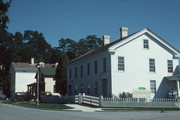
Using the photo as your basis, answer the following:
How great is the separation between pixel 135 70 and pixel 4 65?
A: 59831 mm

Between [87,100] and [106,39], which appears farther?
[106,39]

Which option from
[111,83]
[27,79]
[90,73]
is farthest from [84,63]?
[27,79]

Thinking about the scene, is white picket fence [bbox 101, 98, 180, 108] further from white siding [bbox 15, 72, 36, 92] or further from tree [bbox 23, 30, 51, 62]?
tree [bbox 23, 30, 51, 62]

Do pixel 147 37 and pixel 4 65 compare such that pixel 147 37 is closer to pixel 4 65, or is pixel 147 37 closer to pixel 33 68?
pixel 33 68

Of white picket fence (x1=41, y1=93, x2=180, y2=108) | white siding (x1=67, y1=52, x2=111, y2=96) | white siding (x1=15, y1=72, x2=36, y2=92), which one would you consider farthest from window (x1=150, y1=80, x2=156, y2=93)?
white siding (x1=15, y1=72, x2=36, y2=92)

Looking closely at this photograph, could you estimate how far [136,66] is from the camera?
35.4 metres

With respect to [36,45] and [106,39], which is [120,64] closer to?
[106,39]

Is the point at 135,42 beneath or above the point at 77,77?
above

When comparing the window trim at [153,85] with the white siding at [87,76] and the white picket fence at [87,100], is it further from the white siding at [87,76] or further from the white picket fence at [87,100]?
the white picket fence at [87,100]

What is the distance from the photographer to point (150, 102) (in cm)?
3122

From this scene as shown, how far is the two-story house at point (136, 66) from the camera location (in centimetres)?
3419

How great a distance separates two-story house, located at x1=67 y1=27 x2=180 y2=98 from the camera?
1346 inches

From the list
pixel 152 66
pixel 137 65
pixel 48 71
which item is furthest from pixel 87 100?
pixel 48 71

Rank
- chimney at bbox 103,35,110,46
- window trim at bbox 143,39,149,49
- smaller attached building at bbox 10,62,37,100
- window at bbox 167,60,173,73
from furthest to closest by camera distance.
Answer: smaller attached building at bbox 10,62,37,100 < chimney at bbox 103,35,110,46 < window at bbox 167,60,173,73 < window trim at bbox 143,39,149,49
